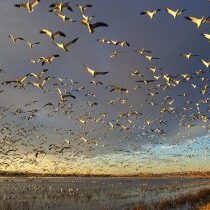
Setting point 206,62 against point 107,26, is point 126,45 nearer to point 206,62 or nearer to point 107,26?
point 206,62

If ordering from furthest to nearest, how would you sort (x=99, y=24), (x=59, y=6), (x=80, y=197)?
(x=80, y=197), (x=59, y=6), (x=99, y=24)

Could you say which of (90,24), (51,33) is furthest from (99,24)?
(51,33)

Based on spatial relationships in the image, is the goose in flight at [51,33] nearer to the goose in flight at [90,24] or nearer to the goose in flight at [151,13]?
the goose in flight at [90,24]

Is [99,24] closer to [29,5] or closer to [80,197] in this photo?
[29,5]

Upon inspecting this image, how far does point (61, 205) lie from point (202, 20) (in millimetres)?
32407

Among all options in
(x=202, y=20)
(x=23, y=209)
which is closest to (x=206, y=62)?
(x=202, y=20)

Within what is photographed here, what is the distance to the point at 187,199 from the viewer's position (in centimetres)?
5334

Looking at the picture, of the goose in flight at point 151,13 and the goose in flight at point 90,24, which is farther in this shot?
the goose in flight at point 151,13

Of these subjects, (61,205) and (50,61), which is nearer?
(50,61)

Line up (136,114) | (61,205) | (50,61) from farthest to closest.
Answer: (61,205)
(136,114)
(50,61)

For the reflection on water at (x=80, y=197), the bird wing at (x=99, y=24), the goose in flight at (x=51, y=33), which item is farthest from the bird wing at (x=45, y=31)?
the reflection on water at (x=80, y=197)

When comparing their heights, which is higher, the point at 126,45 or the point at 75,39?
the point at 126,45

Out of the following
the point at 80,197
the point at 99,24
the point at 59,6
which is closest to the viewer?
the point at 99,24

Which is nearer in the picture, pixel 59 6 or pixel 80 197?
pixel 59 6
